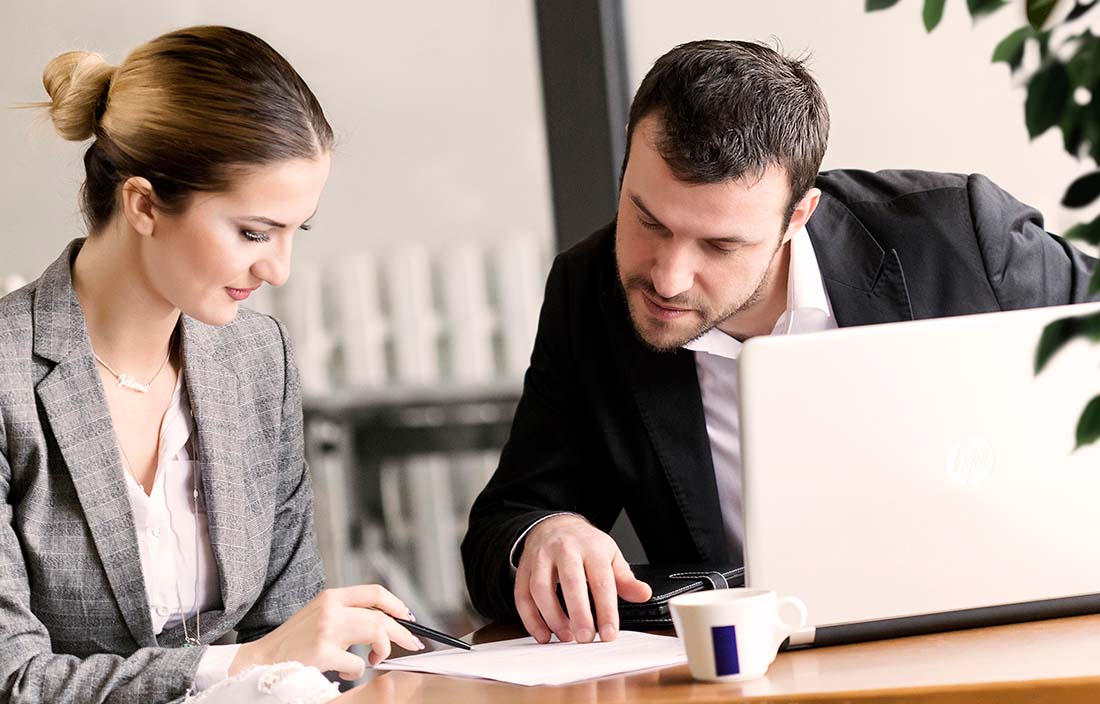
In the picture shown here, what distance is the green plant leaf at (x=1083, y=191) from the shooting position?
55 cm

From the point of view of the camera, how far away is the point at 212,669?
4.43 feet

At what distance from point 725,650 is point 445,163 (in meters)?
2.62

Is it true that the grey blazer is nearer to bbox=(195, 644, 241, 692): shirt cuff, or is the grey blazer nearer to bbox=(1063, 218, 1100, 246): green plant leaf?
bbox=(195, 644, 241, 692): shirt cuff

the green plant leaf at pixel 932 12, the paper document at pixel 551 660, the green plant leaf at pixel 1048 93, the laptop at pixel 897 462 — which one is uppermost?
the green plant leaf at pixel 932 12

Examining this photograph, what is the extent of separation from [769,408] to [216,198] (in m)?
0.81

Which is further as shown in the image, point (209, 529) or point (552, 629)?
point (209, 529)

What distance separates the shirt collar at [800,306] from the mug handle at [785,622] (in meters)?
0.62

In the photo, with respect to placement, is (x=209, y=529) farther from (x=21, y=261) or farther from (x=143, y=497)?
(x=21, y=261)

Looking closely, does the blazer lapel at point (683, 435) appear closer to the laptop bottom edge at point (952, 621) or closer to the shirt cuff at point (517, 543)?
the shirt cuff at point (517, 543)

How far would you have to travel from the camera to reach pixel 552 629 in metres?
1.29

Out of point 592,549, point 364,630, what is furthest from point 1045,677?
point 364,630

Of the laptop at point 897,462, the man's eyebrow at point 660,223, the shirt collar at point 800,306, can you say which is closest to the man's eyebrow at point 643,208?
the man's eyebrow at point 660,223

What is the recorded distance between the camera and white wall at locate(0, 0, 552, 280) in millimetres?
3217

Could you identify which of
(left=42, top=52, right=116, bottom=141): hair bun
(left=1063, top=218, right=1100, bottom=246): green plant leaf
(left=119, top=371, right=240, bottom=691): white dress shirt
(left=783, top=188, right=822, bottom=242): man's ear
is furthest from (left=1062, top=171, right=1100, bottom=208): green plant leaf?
(left=42, top=52, right=116, bottom=141): hair bun
